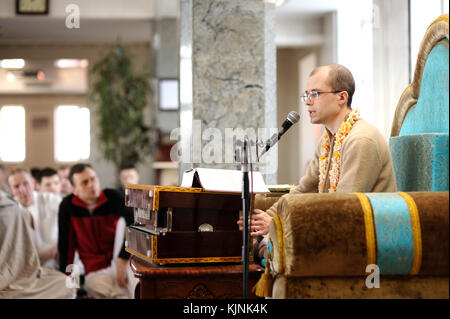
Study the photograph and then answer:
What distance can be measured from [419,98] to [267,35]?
5.72 feet

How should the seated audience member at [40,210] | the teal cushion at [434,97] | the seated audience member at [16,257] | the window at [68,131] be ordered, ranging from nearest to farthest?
the teal cushion at [434,97]
the seated audience member at [16,257]
the seated audience member at [40,210]
the window at [68,131]

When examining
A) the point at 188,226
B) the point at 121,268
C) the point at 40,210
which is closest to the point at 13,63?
the point at 40,210

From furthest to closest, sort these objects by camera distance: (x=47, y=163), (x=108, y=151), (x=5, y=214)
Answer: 1. (x=47, y=163)
2. (x=108, y=151)
3. (x=5, y=214)

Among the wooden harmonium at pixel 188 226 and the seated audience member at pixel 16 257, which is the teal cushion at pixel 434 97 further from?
the seated audience member at pixel 16 257

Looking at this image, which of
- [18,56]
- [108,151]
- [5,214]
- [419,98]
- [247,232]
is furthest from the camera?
[18,56]

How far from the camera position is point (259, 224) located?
2.52m

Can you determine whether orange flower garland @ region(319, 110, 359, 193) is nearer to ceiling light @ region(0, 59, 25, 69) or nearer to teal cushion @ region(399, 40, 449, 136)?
teal cushion @ region(399, 40, 449, 136)

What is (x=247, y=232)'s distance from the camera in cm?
222

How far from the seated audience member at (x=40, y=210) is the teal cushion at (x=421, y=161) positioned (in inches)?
144

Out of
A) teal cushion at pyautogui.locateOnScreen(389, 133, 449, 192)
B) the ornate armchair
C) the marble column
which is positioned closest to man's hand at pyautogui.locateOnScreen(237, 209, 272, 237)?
the ornate armchair

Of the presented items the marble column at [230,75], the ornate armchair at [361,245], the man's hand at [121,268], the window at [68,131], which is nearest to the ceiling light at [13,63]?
the window at [68,131]

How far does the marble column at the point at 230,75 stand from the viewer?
13.9ft

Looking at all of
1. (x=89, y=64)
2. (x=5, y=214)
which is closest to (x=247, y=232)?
(x=5, y=214)

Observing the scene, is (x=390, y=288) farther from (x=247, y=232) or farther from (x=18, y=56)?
(x=18, y=56)
